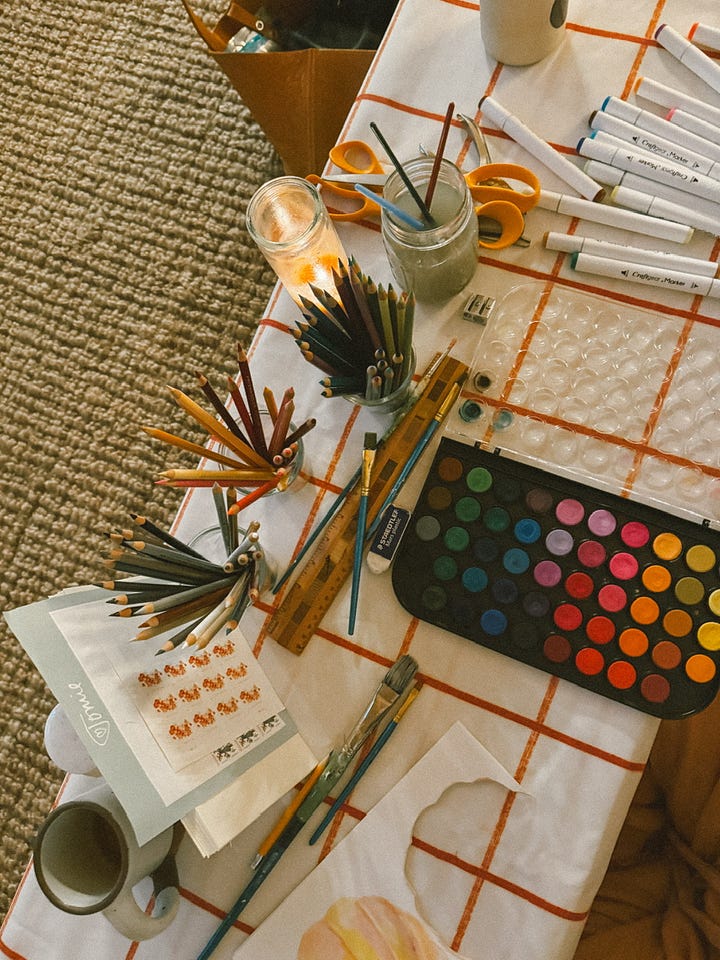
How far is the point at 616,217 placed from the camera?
71cm

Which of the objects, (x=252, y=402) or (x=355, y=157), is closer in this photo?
(x=252, y=402)

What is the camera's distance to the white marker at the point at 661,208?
27.3 inches

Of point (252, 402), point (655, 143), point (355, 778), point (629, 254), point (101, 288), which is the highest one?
point (655, 143)

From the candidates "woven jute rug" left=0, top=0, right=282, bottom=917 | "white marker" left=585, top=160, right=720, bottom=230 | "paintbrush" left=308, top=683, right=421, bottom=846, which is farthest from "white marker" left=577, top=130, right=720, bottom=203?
"woven jute rug" left=0, top=0, right=282, bottom=917

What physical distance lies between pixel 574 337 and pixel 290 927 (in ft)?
1.77

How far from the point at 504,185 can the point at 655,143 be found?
0.45ft

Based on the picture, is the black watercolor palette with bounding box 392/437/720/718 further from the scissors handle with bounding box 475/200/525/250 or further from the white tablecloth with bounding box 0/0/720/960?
the scissors handle with bounding box 475/200/525/250

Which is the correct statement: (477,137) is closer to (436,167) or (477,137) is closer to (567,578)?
(436,167)

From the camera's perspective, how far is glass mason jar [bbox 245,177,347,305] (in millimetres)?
680

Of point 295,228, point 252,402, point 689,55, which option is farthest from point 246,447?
point 689,55

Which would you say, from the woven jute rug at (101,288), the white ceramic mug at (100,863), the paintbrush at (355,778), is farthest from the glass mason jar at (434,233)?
the woven jute rug at (101,288)

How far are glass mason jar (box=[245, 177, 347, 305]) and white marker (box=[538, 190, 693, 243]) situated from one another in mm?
203

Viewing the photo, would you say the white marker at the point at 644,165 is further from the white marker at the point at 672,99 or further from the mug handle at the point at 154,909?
the mug handle at the point at 154,909

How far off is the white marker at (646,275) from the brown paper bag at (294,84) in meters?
0.37
